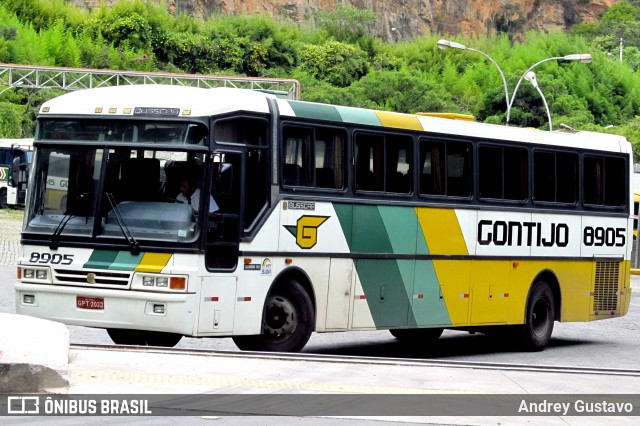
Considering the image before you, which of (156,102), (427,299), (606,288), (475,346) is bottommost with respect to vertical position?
(475,346)

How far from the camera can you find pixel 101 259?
13.6 m

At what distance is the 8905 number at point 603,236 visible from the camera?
19.9 meters

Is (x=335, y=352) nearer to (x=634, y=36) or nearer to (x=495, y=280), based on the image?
(x=495, y=280)

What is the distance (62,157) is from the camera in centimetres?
1416

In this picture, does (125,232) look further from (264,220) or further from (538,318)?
(538,318)

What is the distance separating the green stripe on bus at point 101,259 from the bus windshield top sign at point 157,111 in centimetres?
157

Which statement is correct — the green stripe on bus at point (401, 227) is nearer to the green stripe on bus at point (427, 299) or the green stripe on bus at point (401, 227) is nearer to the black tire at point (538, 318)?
the green stripe on bus at point (427, 299)

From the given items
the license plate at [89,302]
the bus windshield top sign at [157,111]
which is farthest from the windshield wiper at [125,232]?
the bus windshield top sign at [157,111]

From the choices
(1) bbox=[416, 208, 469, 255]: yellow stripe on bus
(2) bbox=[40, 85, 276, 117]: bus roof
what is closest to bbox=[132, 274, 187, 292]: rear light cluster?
(2) bbox=[40, 85, 276, 117]: bus roof

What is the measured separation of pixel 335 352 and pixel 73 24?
93146 millimetres

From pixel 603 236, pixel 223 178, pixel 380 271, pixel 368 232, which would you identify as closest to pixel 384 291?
pixel 380 271

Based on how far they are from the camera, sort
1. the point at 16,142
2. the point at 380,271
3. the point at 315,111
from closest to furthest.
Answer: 1. the point at 315,111
2. the point at 380,271
3. the point at 16,142

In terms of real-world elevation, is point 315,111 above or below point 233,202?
above

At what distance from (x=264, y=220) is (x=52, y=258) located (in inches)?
92.2
